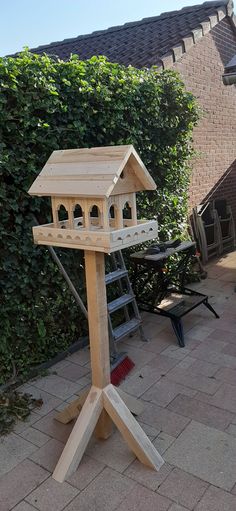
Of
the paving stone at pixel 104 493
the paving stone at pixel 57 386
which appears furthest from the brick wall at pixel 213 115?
the paving stone at pixel 104 493

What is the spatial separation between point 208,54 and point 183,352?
5.24 m

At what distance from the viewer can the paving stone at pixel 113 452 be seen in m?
2.41

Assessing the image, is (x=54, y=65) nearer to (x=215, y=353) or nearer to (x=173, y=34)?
(x=215, y=353)

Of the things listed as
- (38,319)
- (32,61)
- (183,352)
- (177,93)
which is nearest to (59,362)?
(38,319)

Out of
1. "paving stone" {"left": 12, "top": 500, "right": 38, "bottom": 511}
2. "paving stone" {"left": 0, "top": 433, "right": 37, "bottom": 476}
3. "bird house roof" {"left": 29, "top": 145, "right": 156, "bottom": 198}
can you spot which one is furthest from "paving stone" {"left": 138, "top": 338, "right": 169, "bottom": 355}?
"bird house roof" {"left": 29, "top": 145, "right": 156, "bottom": 198}

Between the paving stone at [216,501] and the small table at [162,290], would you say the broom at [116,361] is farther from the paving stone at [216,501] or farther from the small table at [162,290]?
the paving stone at [216,501]

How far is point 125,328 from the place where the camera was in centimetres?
371

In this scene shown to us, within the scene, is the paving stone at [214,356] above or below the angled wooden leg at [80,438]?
below

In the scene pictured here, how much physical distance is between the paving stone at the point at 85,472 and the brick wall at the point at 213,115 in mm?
4582

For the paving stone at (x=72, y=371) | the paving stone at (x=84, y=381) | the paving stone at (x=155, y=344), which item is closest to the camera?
the paving stone at (x=84, y=381)

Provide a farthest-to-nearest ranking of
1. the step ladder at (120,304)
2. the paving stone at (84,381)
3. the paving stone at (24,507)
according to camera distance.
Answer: the step ladder at (120,304), the paving stone at (84,381), the paving stone at (24,507)

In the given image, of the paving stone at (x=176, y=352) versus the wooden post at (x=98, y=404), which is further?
the paving stone at (x=176, y=352)

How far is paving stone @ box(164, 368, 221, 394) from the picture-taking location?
10.3ft

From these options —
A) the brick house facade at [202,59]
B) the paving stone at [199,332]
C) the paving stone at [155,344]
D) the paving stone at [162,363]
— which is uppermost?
the brick house facade at [202,59]
